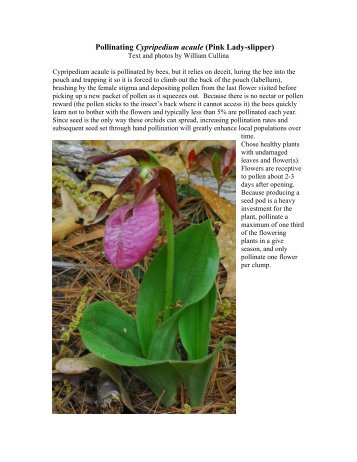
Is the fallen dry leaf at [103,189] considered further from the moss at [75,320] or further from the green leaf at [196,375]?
the green leaf at [196,375]

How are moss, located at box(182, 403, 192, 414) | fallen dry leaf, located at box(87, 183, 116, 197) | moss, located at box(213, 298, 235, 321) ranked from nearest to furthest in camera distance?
moss, located at box(182, 403, 192, 414), moss, located at box(213, 298, 235, 321), fallen dry leaf, located at box(87, 183, 116, 197)

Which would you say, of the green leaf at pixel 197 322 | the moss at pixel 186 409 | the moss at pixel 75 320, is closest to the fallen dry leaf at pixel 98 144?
the moss at pixel 75 320

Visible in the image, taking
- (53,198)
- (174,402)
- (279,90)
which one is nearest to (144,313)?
(174,402)

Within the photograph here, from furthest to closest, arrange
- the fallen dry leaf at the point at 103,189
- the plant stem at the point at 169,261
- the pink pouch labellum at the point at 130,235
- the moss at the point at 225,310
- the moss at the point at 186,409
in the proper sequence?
1. the fallen dry leaf at the point at 103,189
2. the moss at the point at 225,310
3. the moss at the point at 186,409
4. the plant stem at the point at 169,261
5. the pink pouch labellum at the point at 130,235

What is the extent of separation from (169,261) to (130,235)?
0.79 feet

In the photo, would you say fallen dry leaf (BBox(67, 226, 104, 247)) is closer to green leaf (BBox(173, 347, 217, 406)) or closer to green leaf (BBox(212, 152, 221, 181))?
green leaf (BBox(212, 152, 221, 181))

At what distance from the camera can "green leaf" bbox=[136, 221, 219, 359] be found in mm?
2035

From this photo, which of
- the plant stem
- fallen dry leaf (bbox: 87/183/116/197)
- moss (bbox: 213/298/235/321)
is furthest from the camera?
fallen dry leaf (bbox: 87/183/116/197)

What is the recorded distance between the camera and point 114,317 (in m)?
2.09

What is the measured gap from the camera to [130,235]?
185 cm

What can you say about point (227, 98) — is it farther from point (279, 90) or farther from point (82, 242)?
point (82, 242)

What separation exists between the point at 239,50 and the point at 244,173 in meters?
0.57

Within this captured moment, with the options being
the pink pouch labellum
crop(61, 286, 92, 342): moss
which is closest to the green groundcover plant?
the pink pouch labellum

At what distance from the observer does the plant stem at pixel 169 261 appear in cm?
198
